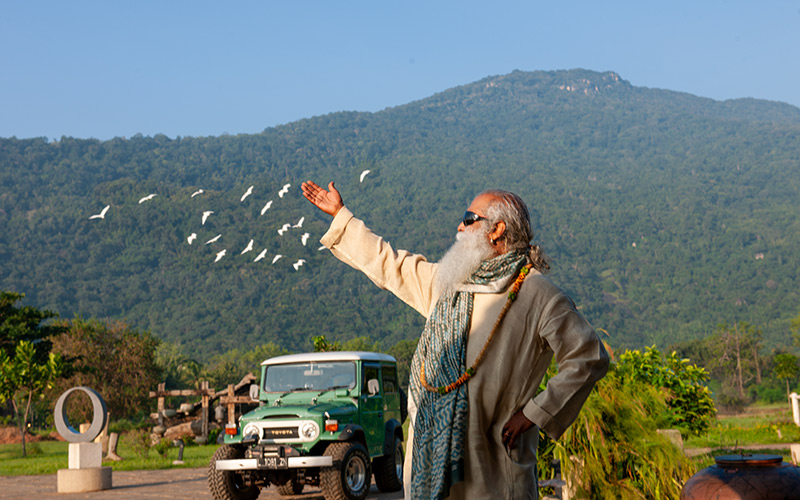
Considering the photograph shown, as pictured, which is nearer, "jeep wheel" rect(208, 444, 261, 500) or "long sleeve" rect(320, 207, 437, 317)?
"long sleeve" rect(320, 207, 437, 317)

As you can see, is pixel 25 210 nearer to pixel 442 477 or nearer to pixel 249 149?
pixel 249 149

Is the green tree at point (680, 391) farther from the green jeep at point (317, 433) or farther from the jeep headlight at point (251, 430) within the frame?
the jeep headlight at point (251, 430)

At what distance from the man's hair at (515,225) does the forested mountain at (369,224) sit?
300 feet

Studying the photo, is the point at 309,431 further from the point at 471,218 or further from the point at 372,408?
the point at 471,218

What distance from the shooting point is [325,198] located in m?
3.58

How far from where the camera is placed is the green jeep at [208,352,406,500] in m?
9.35

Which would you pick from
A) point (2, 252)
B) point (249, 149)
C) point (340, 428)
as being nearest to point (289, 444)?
point (340, 428)

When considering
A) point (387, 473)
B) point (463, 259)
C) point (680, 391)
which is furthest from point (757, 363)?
point (463, 259)

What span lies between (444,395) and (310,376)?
27.0ft

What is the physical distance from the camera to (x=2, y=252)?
119m

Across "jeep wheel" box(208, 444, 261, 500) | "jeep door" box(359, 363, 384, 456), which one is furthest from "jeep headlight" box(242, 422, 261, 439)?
"jeep door" box(359, 363, 384, 456)

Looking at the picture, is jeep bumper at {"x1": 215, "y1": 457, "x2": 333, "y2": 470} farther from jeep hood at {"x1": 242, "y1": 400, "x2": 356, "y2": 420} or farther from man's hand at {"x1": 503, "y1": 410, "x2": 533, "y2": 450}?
man's hand at {"x1": 503, "y1": 410, "x2": 533, "y2": 450}


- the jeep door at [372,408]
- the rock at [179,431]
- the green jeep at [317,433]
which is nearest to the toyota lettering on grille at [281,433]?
the green jeep at [317,433]

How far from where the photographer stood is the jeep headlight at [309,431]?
9547mm
